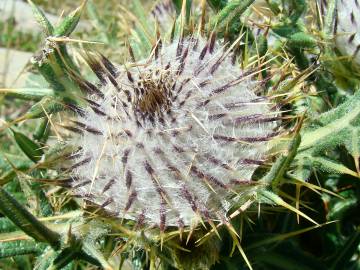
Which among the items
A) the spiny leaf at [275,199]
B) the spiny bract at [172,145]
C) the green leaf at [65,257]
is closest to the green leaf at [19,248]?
the green leaf at [65,257]

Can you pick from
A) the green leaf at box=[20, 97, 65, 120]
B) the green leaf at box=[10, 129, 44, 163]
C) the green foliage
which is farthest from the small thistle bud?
the green leaf at box=[10, 129, 44, 163]

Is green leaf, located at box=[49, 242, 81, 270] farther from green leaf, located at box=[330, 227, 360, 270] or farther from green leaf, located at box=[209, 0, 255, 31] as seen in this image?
green leaf, located at box=[330, 227, 360, 270]

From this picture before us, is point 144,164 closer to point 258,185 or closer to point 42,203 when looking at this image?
point 258,185

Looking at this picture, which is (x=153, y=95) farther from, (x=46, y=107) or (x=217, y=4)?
(x=217, y=4)

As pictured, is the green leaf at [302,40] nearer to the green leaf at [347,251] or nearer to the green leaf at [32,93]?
the green leaf at [347,251]

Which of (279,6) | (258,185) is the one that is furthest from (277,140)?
(279,6)

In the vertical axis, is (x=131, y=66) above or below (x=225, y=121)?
above

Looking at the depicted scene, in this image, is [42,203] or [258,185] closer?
[258,185]
